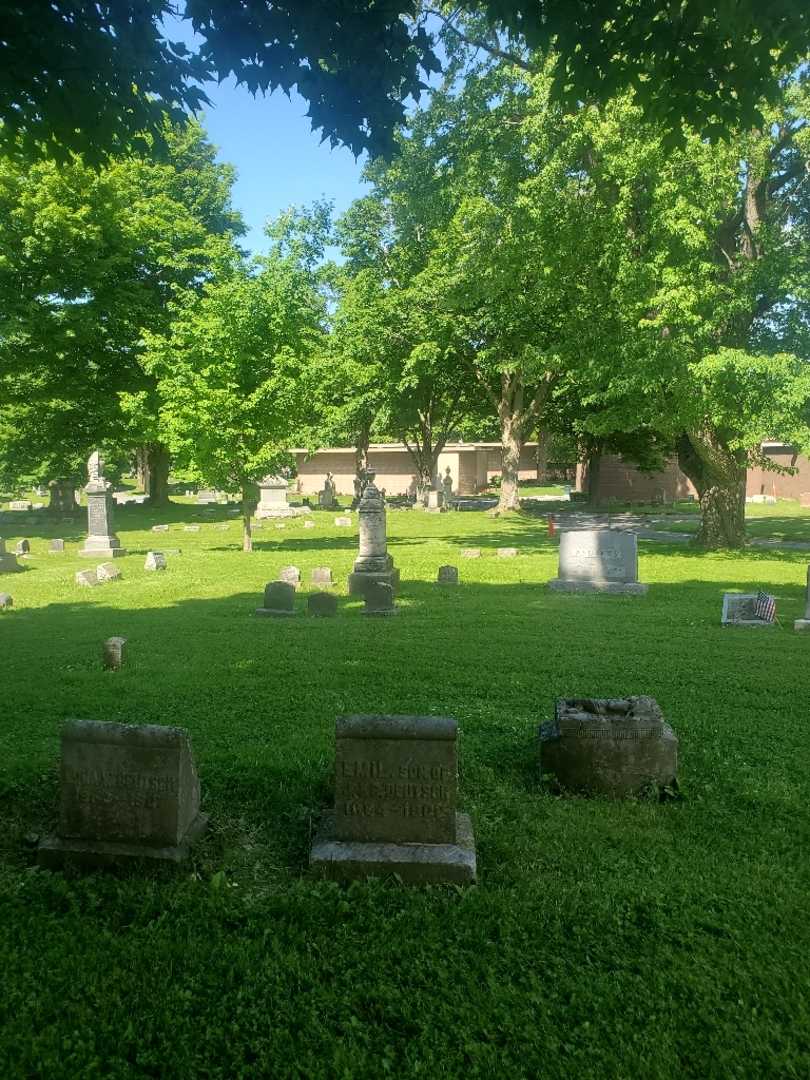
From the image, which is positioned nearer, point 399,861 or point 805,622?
point 399,861

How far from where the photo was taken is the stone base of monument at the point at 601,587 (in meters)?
14.7

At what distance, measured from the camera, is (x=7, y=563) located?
19.1m

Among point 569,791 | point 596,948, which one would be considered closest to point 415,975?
point 596,948

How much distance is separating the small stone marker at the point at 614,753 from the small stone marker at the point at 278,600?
7884 millimetres

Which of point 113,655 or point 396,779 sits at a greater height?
point 396,779

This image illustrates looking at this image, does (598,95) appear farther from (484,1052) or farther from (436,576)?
(436,576)

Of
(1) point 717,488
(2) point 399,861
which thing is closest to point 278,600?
(2) point 399,861

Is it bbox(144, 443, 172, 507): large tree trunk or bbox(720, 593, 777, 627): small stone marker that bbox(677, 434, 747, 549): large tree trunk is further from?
bbox(144, 443, 172, 507): large tree trunk

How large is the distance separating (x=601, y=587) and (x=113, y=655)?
9.44 meters

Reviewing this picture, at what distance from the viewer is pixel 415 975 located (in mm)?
3418

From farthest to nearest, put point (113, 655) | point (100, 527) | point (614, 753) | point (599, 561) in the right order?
1. point (100, 527)
2. point (599, 561)
3. point (113, 655)
4. point (614, 753)

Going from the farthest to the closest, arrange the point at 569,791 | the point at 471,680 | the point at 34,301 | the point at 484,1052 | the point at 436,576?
the point at 34,301 → the point at 436,576 → the point at 471,680 → the point at 569,791 → the point at 484,1052

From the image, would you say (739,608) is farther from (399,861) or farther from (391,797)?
(399,861)

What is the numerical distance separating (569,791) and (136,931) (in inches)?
116
